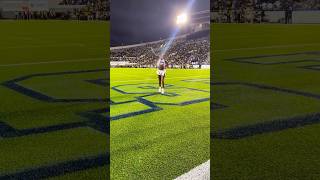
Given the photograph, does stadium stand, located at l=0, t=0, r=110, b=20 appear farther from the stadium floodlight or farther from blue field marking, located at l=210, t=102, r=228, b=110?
the stadium floodlight

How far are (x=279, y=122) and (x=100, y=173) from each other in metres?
2.34

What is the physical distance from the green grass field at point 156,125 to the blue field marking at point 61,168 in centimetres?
19

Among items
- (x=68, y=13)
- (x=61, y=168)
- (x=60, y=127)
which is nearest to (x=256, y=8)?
(x=68, y=13)

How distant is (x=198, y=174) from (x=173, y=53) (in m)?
0.89

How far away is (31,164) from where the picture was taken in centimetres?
356

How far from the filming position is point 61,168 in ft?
11.4

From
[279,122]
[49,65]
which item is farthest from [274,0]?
[279,122]

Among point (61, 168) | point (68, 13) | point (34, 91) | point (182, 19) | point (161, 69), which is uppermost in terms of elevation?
point (68, 13)

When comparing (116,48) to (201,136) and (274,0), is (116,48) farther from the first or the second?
(274,0)

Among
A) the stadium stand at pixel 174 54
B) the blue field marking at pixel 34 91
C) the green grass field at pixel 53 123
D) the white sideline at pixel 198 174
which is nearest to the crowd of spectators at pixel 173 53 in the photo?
the stadium stand at pixel 174 54

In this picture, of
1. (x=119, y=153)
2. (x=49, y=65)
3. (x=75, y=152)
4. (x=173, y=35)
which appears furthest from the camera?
(x=49, y=65)

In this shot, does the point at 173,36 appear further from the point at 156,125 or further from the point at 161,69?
the point at 156,125

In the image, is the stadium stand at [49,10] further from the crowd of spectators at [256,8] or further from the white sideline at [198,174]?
the white sideline at [198,174]

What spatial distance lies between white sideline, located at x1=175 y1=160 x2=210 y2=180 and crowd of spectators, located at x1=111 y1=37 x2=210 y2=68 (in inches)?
29.6
